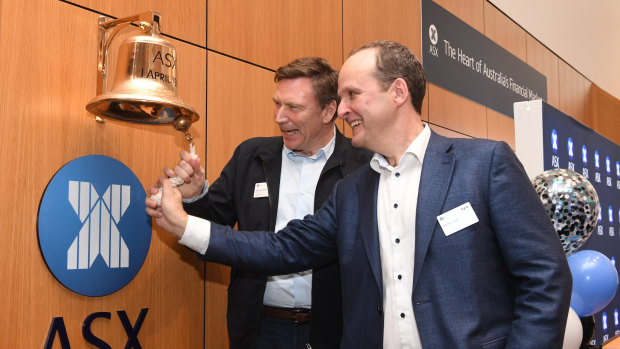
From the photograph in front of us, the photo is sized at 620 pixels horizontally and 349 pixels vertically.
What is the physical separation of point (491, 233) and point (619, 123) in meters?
9.96

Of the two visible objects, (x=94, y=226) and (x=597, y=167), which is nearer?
(x=94, y=226)

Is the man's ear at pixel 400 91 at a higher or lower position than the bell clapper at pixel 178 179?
higher

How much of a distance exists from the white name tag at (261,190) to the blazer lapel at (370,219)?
22.4 inches

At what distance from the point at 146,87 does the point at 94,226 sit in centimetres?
67

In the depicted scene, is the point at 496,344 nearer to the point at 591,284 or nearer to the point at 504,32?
the point at 591,284

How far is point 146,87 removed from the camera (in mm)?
1822

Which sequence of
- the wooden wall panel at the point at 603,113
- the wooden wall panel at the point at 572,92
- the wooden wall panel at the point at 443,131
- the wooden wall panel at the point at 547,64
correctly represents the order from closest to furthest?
Answer: the wooden wall panel at the point at 443,131, the wooden wall panel at the point at 547,64, the wooden wall panel at the point at 572,92, the wooden wall panel at the point at 603,113

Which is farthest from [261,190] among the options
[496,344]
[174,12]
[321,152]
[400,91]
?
[496,344]

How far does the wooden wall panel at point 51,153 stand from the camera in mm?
1938

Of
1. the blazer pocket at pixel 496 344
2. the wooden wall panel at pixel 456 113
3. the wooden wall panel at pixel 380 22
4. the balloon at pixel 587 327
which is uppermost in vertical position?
the wooden wall panel at pixel 380 22

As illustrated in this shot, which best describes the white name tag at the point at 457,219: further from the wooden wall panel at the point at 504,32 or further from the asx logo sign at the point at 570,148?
the wooden wall panel at the point at 504,32

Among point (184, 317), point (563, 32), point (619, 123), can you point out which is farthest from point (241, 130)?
point (619, 123)

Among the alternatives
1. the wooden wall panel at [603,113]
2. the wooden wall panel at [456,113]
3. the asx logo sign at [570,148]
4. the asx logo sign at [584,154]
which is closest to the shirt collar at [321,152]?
the asx logo sign at [570,148]

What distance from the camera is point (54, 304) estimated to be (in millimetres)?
2045
